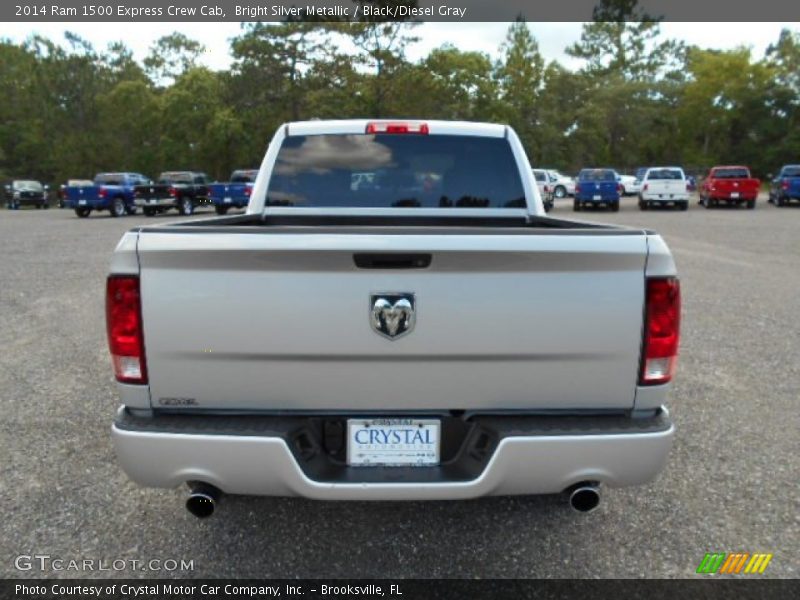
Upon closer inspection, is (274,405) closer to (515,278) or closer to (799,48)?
(515,278)

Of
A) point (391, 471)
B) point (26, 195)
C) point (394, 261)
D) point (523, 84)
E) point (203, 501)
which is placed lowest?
point (26, 195)

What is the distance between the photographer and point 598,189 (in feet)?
84.6

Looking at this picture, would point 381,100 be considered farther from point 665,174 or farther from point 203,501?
point 203,501

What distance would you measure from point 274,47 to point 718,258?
3920 centimetres

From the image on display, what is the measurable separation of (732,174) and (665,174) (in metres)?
4.31

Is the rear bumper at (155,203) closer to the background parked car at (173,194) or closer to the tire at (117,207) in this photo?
the background parked car at (173,194)

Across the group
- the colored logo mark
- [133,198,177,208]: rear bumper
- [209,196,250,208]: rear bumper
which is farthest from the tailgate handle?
[133,198,177,208]: rear bumper

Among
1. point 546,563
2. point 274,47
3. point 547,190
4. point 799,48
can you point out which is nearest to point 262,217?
point 546,563

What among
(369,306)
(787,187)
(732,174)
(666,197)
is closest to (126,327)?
(369,306)

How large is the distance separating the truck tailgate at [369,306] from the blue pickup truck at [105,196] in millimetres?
25969

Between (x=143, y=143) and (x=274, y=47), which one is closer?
(x=274, y=47)

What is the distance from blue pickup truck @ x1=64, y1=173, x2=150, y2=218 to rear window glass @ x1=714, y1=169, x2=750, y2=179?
90.5ft

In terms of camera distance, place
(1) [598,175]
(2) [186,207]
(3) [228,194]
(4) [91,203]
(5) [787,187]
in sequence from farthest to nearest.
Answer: (5) [787,187]
(1) [598,175]
(2) [186,207]
(3) [228,194]
(4) [91,203]

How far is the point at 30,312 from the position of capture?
25.7 feet
